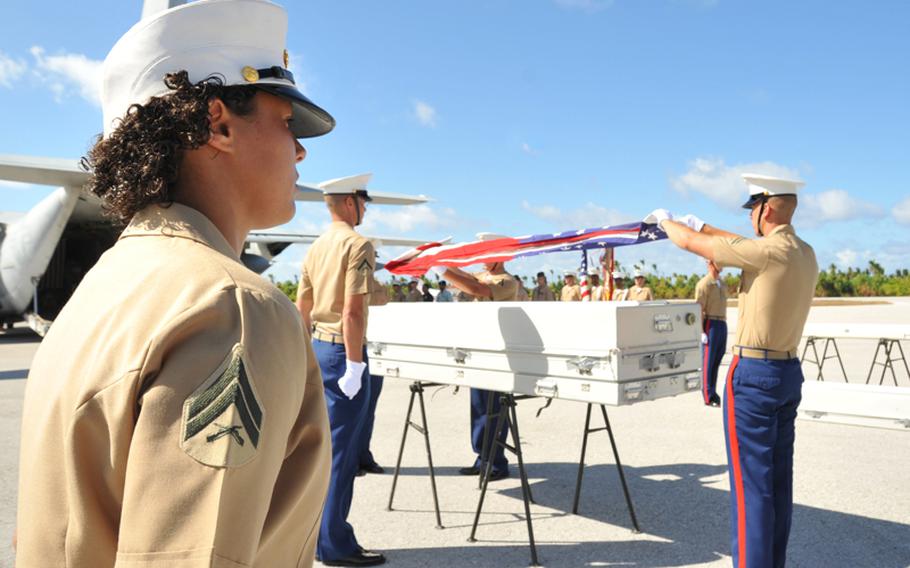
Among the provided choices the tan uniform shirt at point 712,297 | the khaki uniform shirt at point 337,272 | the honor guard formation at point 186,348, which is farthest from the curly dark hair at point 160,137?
the tan uniform shirt at point 712,297

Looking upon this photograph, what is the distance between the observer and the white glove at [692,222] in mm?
3953

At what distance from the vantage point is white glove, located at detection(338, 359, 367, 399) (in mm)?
4031

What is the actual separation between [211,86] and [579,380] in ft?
9.58

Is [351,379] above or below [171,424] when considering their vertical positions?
below

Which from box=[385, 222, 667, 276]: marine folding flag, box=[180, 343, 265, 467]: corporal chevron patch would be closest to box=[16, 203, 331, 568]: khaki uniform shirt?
box=[180, 343, 265, 467]: corporal chevron patch

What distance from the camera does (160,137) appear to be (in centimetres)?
105

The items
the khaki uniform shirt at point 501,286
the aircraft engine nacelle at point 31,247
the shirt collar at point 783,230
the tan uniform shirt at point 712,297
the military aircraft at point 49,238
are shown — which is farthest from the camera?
the aircraft engine nacelle at point 31,247

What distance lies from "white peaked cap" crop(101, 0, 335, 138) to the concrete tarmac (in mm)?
3546

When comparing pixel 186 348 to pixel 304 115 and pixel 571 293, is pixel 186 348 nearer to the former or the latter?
pixel 304 115

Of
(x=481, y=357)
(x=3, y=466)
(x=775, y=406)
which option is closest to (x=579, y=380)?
(x=481, y=357)

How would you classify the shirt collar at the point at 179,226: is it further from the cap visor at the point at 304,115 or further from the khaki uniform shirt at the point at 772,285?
the khaki uniform shirt at the point at 772,285

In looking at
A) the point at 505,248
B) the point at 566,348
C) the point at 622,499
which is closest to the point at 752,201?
the point at 566,348

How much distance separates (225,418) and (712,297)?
10284 millimetres

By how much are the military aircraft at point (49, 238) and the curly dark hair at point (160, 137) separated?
11735 mm
